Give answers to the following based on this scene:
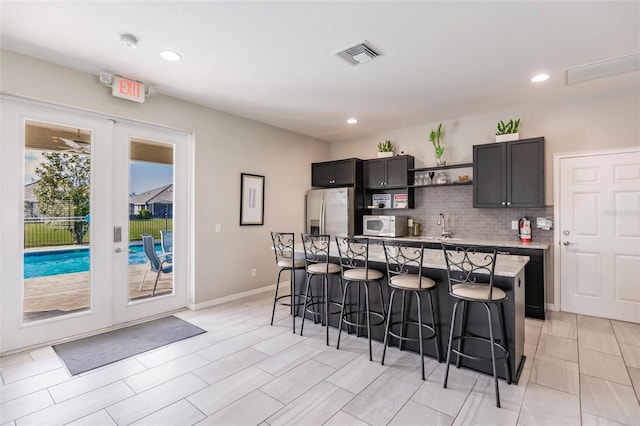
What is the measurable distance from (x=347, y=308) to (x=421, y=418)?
1.45 m

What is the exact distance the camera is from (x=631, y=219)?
372 cm

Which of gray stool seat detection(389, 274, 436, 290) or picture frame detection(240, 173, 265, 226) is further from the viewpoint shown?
picture frame detection(240, 173, 265, 226)

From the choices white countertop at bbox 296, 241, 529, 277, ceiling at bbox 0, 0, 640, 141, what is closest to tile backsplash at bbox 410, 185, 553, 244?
ceiling at bbox 0, 0, 640, 141

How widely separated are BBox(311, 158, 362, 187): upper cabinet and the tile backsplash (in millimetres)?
1108

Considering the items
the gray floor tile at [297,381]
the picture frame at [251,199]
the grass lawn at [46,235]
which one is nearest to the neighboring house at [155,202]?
the grass lawn at [46,235]

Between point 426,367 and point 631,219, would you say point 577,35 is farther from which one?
point 426,367

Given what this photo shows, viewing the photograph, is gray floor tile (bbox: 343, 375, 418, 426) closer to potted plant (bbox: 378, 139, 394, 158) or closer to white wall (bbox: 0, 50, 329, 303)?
white wall (bbox: 0, 50, 329, 303)

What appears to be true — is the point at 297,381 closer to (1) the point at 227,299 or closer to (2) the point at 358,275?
(2) the point at 358,275

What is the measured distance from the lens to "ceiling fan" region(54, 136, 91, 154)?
10.7 feet

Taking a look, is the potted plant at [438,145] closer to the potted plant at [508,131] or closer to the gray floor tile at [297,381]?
the potted plant at [508,131]

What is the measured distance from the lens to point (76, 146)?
10.9 ft

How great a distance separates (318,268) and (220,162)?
226 centimetres

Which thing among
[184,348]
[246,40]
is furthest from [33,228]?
[246,40]

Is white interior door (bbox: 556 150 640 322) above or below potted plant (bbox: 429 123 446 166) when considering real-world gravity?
below
